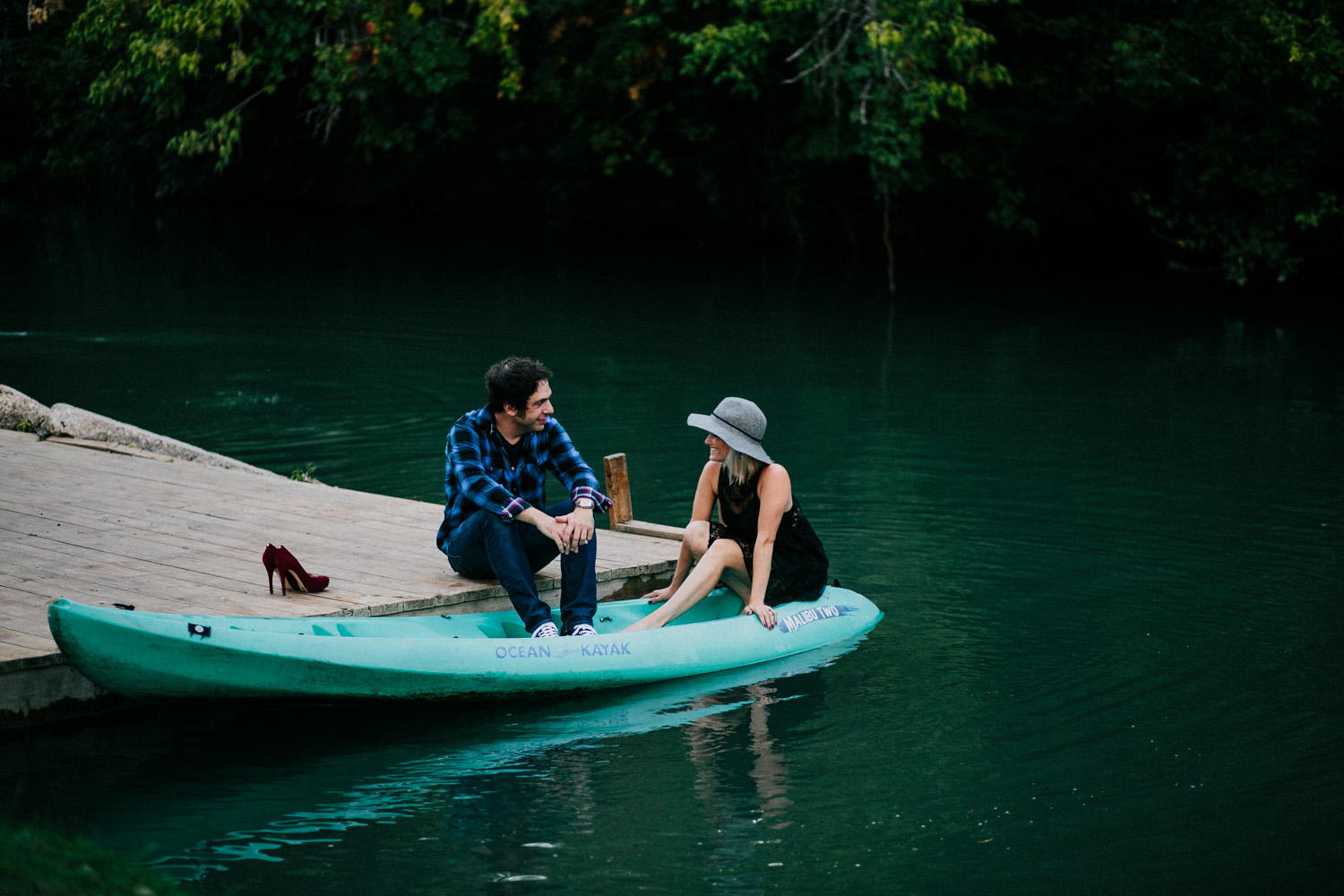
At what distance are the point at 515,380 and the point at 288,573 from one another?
1.18 m

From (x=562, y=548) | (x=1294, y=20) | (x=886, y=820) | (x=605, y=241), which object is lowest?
(x=886, y=820)

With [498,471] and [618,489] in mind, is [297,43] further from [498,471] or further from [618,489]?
[498,471]

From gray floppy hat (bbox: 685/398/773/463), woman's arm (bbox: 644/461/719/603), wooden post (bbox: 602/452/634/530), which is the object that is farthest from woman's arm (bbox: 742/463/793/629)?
wooden post (bbox: 602/452/634/530)

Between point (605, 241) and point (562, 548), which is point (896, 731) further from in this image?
point (605, 241)

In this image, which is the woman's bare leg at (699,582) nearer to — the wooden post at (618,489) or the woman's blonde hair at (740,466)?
the woman's blonde hair at (740,466)

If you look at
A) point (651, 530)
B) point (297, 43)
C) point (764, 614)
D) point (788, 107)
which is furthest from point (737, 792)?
point (788, 107)

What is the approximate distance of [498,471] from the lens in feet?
19.3

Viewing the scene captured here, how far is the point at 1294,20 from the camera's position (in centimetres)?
1791

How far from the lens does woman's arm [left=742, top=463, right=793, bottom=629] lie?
5.96 m

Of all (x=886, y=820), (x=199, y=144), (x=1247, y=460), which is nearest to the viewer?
(x=886, y=820)

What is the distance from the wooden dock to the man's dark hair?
84 centimetres

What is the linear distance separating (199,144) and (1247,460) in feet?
47.7

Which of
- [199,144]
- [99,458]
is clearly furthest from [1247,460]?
[199,144]

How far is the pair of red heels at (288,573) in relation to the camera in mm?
5590
